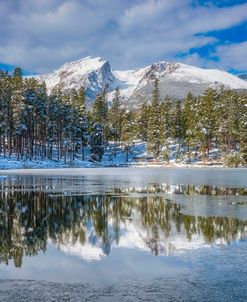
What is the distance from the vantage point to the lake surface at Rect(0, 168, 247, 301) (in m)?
10.3

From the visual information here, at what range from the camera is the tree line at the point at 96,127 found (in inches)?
3858

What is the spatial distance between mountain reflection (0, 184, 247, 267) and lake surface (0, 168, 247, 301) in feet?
0.11

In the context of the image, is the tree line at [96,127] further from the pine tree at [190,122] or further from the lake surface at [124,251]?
the lake surface at [124,251]

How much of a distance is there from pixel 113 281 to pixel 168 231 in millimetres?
7268

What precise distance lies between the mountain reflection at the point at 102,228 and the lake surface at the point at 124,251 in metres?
0.03

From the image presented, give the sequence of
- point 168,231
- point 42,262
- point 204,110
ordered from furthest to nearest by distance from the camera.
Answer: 1. point 204,110
2. point 168,231
3. point 42,262

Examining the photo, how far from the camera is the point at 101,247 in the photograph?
15.3 meters

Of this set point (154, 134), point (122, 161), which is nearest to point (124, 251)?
point (122, 161)

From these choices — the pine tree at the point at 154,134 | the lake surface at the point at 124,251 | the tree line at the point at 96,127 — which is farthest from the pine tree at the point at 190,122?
the lake surface at the point at 124,251

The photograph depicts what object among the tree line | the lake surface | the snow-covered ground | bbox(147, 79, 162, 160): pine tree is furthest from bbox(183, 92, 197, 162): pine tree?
the lake surface

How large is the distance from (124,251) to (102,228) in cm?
426

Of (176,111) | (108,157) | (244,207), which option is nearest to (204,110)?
(176,111)

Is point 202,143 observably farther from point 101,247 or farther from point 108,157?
point 101,247

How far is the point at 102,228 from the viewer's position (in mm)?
18906
